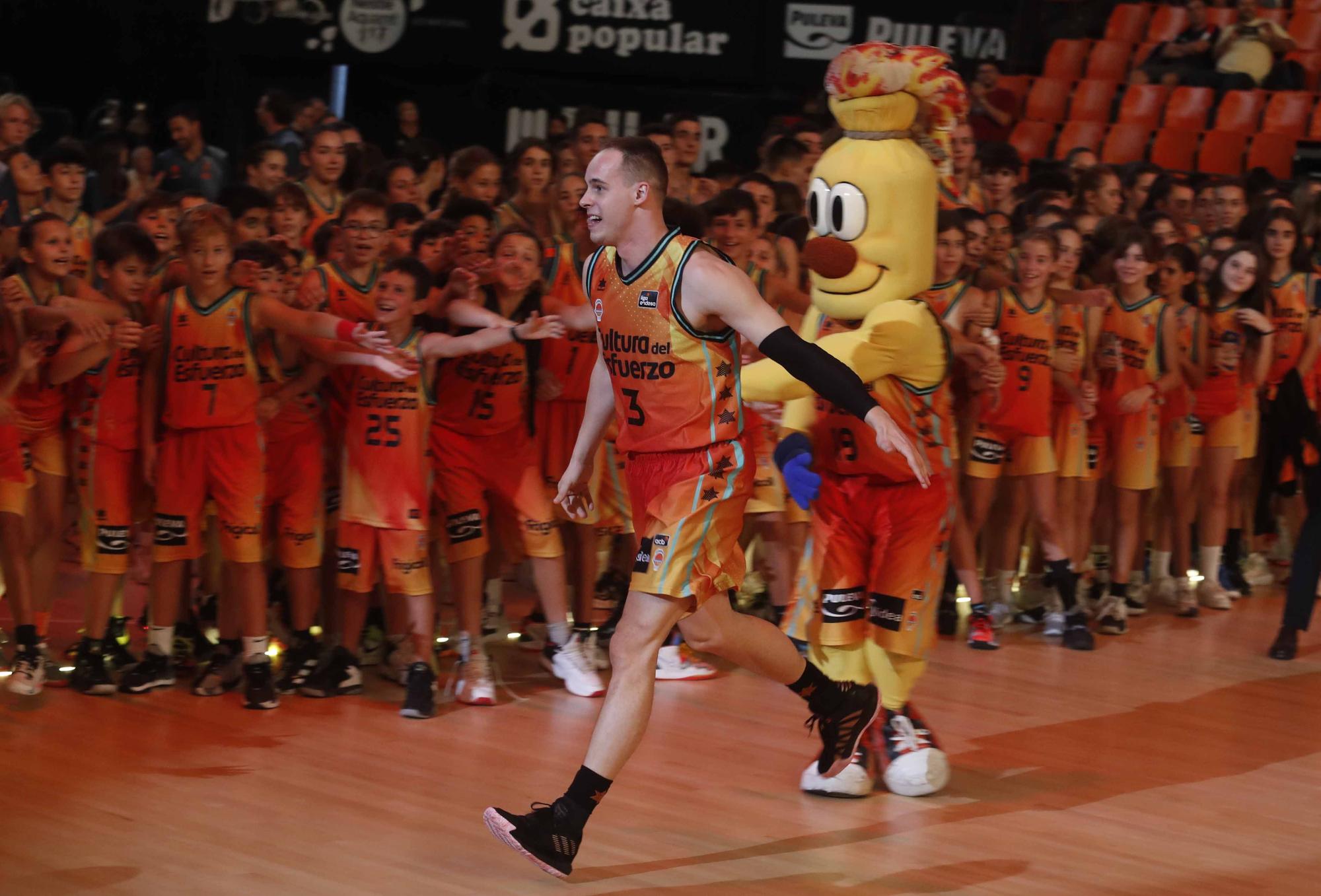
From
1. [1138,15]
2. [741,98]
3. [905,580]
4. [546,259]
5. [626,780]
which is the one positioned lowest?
[626,780]

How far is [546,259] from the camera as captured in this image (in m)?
6.70

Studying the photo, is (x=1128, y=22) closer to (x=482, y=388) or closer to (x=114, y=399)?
(x=482, y=388)

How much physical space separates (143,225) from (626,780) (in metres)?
2.93

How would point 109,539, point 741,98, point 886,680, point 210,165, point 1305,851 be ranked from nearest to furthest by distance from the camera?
point 1305,851
point 886,680
point 109,539
point 210,165
point 741,98

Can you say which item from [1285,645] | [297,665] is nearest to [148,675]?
[297,665]

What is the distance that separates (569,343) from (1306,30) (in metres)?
9.68

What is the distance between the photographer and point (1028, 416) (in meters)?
7.20

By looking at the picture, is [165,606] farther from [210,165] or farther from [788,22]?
[788,22]

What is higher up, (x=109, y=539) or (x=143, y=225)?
(x=143, y=225)

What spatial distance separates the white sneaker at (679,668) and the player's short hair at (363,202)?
1965mm

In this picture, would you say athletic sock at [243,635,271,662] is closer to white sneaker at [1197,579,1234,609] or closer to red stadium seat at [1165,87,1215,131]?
white sneaker at [1197,579,1234,609]

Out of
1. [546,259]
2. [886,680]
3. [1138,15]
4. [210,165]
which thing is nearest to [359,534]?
[546,259]

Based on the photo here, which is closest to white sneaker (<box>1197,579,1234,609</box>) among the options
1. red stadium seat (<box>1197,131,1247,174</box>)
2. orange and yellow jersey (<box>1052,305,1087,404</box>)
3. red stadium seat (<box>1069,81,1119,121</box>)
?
orange and yellow jersey (<box>1052,305,1087,404</box>)

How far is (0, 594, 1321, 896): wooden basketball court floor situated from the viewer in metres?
4.50
